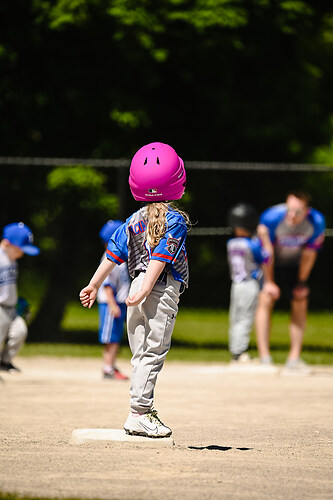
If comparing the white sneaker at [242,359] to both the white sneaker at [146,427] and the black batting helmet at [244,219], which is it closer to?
the black batting helmet at [244,219]

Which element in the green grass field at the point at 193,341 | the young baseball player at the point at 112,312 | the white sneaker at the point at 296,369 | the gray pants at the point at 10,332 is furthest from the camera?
the green grass field at the point at 193,341

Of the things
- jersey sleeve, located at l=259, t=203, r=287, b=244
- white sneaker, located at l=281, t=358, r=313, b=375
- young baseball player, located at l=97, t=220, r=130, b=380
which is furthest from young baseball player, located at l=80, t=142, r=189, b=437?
jersey sleeve, located at l=259, t=203, r=287, b=244

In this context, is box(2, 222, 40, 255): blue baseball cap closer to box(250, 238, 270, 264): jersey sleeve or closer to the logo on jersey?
box(250, 238, 270, 264): jersey sleeve

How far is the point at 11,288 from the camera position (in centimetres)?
916

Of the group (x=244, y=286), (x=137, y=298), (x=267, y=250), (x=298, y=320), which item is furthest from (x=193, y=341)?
(x=137, y=298)

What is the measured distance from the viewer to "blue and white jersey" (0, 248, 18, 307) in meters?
9.09

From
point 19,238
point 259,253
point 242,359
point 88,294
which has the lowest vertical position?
point 242,359

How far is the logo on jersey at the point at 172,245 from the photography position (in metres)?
5.56

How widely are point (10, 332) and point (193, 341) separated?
4.89 metres

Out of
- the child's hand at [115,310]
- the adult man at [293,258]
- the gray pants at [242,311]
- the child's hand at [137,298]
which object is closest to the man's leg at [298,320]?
the adult man at [293,258]

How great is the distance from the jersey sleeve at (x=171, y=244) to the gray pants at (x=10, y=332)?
12.5ft

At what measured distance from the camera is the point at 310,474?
16.1 feet

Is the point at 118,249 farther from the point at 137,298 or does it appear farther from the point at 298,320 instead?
the point at 298,320

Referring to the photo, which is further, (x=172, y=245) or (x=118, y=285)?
(x=118, y=285)
